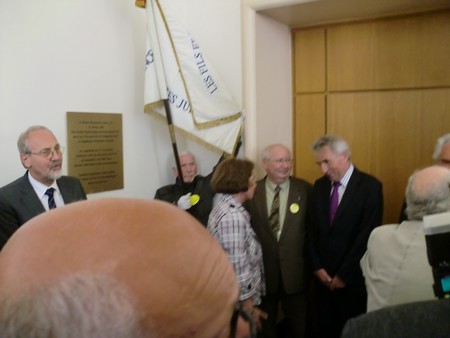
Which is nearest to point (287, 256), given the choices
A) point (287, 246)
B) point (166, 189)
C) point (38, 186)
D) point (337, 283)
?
point (287, 246)

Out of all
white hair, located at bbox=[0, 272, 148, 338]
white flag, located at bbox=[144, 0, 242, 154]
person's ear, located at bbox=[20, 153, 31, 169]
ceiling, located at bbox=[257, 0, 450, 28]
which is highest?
ceiling, located at bbox=[257, 0, 450, 28]

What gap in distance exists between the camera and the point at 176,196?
3.17 m

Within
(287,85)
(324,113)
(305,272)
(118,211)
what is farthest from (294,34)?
(118,211)

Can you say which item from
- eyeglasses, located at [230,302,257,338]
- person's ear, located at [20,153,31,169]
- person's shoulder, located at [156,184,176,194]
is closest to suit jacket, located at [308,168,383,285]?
person's shoulder, located at [156,184,176,194]

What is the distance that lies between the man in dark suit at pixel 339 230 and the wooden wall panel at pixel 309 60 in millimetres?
918

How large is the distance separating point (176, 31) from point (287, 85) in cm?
106

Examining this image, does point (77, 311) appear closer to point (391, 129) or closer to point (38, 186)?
point (38, 186)

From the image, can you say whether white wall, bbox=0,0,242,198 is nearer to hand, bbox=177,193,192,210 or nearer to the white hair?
hand, bbox=177,193,192,210

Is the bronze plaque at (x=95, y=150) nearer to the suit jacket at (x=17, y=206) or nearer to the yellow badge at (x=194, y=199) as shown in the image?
the yellow badge at (x=194, y=199)

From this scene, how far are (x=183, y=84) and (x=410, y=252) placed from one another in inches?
76.8

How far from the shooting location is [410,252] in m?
1.61

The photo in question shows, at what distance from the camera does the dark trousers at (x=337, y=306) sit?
8.67 feet

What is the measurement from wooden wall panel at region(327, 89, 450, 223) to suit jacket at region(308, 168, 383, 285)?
0.72m

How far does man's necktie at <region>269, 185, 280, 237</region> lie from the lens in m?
2.80
